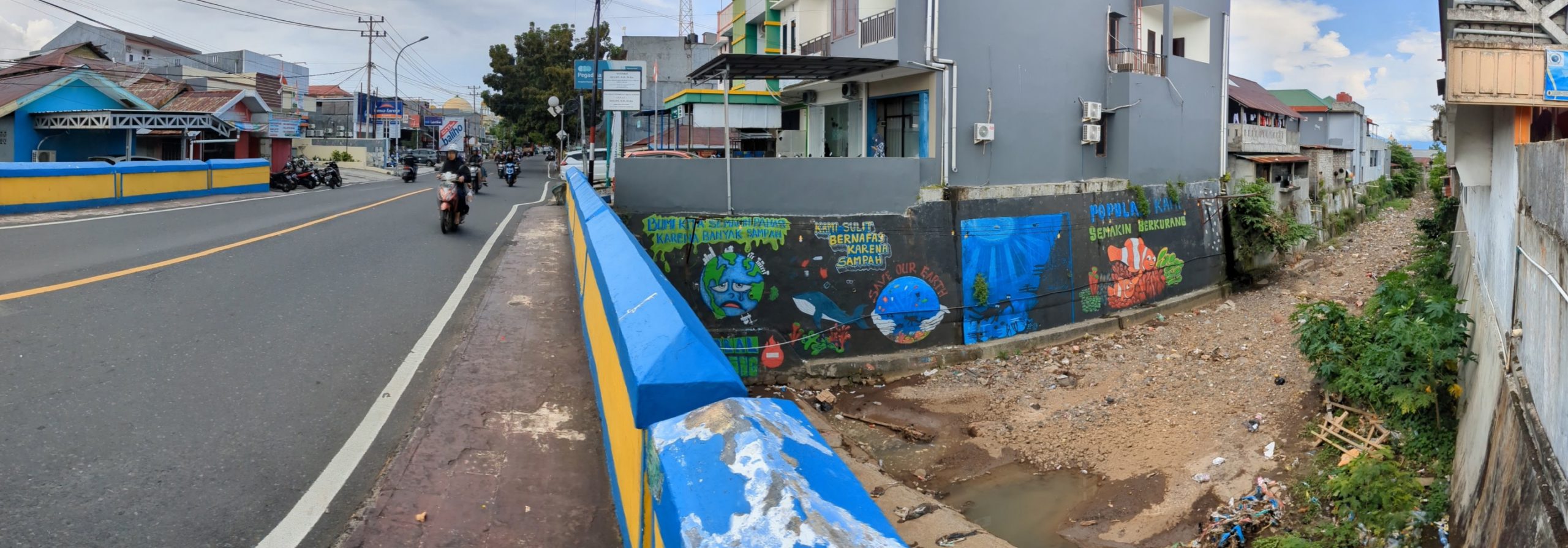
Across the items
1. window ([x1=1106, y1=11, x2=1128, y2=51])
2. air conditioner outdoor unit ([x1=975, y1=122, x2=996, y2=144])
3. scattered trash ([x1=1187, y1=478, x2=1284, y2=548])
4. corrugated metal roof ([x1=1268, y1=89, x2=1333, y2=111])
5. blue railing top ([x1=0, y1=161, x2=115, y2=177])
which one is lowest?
scattered trash ([x1=1187, y1=478, x2=1284, y2=548])

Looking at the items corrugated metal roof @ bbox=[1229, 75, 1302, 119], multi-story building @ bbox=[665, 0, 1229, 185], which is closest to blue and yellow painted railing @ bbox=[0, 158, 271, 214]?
multi-story building @ bbox=[665, 0, 1229, 185]

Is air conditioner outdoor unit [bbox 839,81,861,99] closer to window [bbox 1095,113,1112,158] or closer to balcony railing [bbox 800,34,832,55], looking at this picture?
balcony railing [bbox 800,34,832,55]

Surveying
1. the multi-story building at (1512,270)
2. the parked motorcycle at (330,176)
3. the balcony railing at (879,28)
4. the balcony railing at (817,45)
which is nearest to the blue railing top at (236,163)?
the parked motorcycle at (330,176)

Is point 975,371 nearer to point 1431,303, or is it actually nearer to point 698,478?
point 1431,303

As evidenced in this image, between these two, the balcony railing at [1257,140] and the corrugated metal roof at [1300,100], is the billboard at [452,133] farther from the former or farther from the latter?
the corrugated metal roof at [1300,100]

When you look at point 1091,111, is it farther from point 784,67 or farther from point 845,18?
A: point 784,67

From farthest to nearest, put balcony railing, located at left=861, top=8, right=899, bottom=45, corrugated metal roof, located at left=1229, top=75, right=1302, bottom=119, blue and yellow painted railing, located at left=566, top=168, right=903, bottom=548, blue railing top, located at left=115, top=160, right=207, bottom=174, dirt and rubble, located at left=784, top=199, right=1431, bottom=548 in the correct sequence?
corrugated metal roof, located at left=1229, top=75, right=1302, bottom=119 < balcony railing, located at left=861, top=8, right=899, bottom=45 < blue railing top, located at left=115, top=160, right=207, bottom=174 < dirt and rubble, located at left=784, top=199, right=1431, bottom=548 < blue and yellow painted railing, located at left=566, top=168, right=903, bottom=548

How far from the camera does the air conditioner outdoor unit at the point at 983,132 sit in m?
20.3

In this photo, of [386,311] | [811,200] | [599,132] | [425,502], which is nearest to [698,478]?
[425,502]

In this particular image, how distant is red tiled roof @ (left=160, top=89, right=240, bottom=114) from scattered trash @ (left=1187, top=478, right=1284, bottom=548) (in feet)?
109

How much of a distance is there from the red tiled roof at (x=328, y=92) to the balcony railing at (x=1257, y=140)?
68.5m

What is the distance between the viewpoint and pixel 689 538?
2066 mm

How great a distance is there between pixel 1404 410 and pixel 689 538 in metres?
9.55

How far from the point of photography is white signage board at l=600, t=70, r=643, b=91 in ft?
63.7
